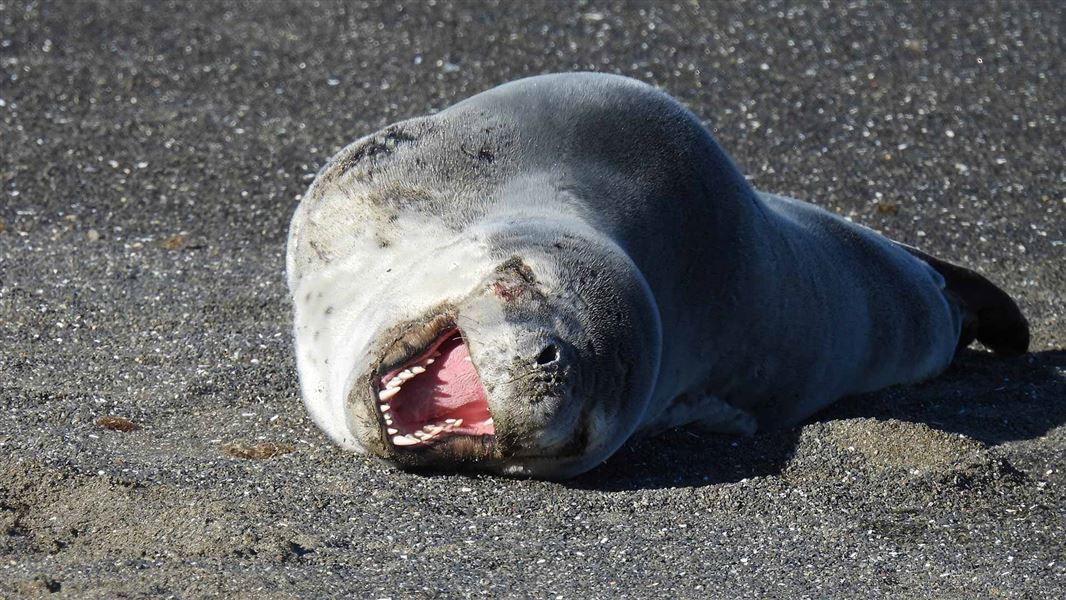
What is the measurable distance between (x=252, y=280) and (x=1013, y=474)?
9.85 ft

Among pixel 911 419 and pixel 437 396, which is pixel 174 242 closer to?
pixel 437 396

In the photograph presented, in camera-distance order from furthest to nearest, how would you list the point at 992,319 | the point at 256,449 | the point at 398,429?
the point at 992,319 < the point at 256,449 < the point at 398,429

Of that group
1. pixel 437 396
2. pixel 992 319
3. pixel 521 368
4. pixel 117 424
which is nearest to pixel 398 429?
pixel 437 396

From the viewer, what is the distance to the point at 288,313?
5273mm

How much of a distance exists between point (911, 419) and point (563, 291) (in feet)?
5.54

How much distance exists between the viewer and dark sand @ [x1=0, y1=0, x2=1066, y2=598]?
326cm

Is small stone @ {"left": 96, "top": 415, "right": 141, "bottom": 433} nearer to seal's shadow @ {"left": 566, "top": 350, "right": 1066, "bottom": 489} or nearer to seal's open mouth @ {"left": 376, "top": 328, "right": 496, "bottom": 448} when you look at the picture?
seal's open mouth @ {"left": 376, "top": 328, "right": 496, "bottom": 448}

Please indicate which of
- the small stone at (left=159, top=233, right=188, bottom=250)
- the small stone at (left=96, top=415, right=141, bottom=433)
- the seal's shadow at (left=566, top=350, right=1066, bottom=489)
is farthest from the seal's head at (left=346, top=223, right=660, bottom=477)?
the small stone at (left=159, top=233, right=188, bottom=250)

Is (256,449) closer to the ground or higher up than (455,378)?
closer to the ground

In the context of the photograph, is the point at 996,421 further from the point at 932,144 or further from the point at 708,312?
the point at 932,144

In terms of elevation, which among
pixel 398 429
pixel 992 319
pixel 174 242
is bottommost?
pixel 992 319

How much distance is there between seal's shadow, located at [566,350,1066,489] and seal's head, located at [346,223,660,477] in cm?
30

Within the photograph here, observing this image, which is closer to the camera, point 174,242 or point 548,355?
point 548,355

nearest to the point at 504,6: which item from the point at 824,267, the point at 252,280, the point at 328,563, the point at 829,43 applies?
the point at 829,43
